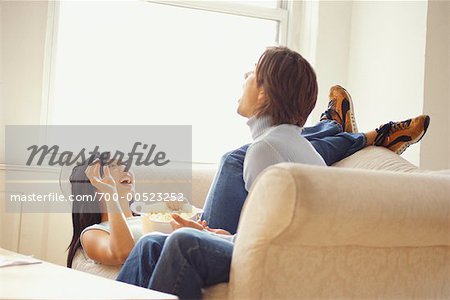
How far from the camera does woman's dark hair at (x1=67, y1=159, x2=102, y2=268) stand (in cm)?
228

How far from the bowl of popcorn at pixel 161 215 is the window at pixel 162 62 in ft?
3.78

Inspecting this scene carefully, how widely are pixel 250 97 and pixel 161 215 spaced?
1.48 feet

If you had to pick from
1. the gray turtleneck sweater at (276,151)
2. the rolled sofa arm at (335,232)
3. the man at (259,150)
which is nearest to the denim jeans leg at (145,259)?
the man at (259,150)

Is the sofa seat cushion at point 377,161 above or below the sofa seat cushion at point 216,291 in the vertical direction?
above

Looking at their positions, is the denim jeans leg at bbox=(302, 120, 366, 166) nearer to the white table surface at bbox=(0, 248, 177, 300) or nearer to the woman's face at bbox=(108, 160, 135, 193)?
the woman's face at bbox=(108, 160, 135, 193)

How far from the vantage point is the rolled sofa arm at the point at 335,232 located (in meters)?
1.45

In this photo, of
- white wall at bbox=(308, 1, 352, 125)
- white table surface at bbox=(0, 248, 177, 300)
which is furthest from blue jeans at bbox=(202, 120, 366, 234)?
white wall at bbox=(308, 1, 352, 125)

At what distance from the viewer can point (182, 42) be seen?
11.8 ft

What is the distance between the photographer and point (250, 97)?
7.13 feet

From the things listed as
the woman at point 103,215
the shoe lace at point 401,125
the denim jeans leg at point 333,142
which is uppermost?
the shoe lace at point 401,125

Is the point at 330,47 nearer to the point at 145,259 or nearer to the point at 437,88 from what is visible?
the point at 437,88

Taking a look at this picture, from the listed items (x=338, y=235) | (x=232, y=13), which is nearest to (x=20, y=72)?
(x=232, y=13)

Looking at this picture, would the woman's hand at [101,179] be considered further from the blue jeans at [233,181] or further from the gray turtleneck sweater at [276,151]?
the gray turtleneck sweater at [276,151]

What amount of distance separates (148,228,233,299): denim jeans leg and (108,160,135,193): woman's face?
795 mm
